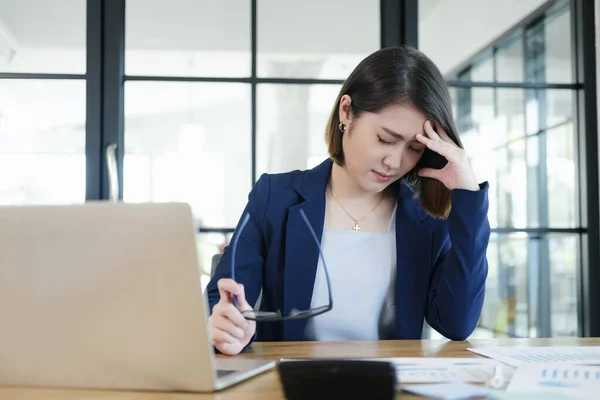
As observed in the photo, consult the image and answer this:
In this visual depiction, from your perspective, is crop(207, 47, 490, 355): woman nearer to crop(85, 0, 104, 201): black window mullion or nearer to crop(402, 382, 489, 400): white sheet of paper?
crop(402, 382, 489, 400): white sheet of paper

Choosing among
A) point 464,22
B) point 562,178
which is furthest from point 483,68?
point 562,178

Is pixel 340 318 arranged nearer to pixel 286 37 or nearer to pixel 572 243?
pixel 286 37

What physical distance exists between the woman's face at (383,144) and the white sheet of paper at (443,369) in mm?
572

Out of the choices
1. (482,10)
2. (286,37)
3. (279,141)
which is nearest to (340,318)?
(279,141)

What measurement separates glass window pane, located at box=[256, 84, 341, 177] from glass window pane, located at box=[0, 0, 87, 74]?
2.63 feet

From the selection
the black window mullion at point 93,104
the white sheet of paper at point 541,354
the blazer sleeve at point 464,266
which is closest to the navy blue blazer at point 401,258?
the blazer sleeve at point 464,266

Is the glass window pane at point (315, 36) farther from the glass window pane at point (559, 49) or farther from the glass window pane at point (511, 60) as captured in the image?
the glass window pane at point (511, 60)

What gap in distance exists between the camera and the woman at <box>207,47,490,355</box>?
61.3 inches

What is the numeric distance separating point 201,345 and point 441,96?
101 cm

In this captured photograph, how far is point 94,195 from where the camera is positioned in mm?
2754

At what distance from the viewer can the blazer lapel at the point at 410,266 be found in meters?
1.63

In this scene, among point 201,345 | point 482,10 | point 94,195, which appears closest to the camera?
point 201,345

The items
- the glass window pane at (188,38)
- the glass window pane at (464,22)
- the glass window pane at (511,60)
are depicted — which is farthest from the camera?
the glass window pane at (511,60)

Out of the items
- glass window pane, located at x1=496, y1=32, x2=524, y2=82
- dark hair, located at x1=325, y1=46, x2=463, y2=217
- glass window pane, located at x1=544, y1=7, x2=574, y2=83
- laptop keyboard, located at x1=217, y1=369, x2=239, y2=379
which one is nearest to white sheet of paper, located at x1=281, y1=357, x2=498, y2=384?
laptop keyboard, located at x1=217, y1=369, x2=239, y2=379
